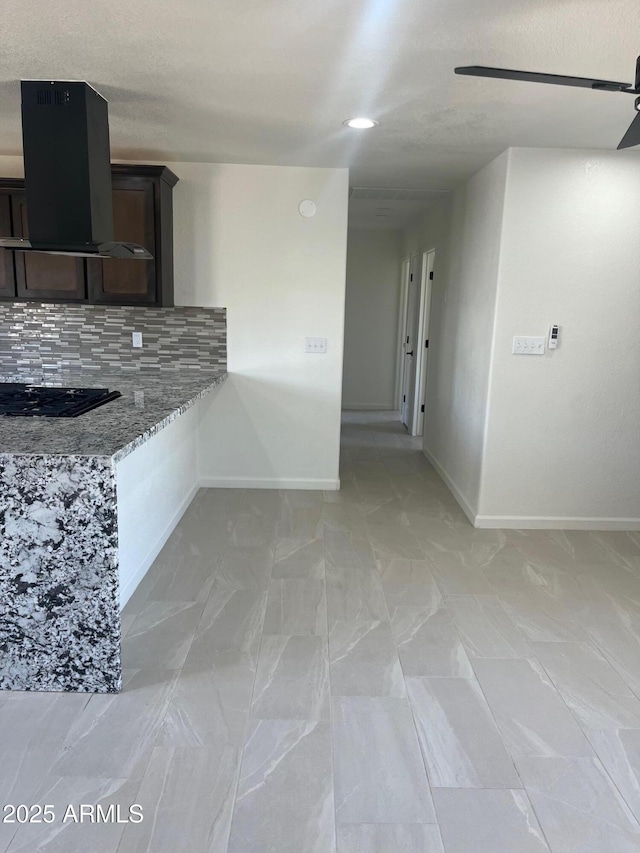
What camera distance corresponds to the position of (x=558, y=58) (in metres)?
2.17

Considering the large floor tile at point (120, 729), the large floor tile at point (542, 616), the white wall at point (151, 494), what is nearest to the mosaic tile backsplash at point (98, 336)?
the white wall at point (151, 494)

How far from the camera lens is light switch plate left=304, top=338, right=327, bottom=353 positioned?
14.2 feet

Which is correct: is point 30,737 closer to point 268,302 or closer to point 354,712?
point 354,712

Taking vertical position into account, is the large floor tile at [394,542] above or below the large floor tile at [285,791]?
above

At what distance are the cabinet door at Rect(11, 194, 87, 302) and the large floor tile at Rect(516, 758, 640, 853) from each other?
359cm

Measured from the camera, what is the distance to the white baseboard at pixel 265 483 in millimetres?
4547

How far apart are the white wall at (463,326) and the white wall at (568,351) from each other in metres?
0.12

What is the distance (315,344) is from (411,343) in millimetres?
3021

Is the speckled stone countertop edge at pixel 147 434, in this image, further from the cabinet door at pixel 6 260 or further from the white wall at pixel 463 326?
the white wall at pixel 463 326

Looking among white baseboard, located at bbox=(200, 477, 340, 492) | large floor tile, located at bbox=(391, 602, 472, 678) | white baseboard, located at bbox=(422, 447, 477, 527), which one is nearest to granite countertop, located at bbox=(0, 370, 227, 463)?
white baseboard, located at bbox=(200, 477, 340, 492)

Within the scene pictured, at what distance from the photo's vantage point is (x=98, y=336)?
166 inches

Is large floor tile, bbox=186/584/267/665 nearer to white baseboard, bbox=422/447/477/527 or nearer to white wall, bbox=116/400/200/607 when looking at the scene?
white wall, bbox=116/400/200/607

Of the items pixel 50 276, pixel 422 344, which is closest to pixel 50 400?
pixel 50 276

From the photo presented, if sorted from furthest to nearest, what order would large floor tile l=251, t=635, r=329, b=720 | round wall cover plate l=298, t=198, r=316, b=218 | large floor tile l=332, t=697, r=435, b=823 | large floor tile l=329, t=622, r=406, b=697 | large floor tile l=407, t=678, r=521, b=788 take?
1. round wall cover plate l=298, t=198, r=316, b=218
2. large floor tile l=329, t=622, r=406, b=697
3. large floor tile l=251, t=635, r=329, b=720
4. large floor tile l=407, t=678, r=521, b=788
5. large floor tile l=332, t=697, r=435, b=823
